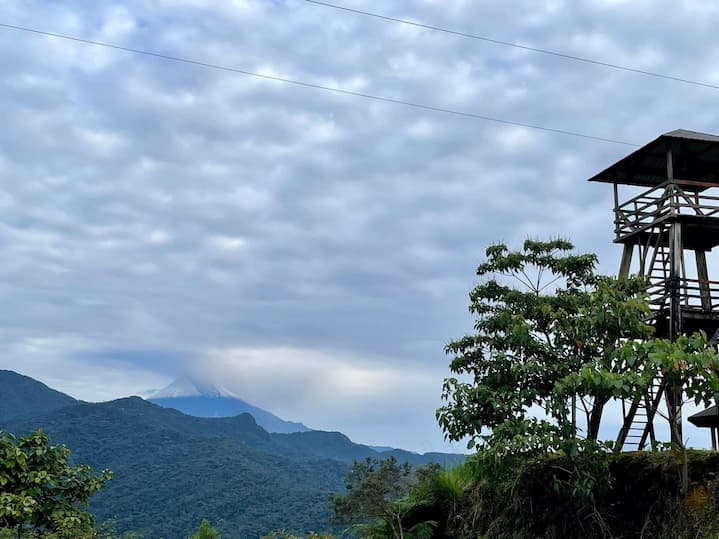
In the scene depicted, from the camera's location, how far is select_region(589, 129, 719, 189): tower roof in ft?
43.2

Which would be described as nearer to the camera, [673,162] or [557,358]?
[557,358]

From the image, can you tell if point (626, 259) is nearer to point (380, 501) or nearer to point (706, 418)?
point (706, 418)

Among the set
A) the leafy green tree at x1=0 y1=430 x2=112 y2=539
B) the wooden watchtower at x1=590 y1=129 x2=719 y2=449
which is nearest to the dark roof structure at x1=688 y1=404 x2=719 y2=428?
the wooden watchtower at x1=590 y1=129 x2=719 y2=449

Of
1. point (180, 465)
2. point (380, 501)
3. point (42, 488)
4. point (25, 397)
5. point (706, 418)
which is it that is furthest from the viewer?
point (25, 397)

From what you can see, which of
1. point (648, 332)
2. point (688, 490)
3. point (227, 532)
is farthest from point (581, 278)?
point (227, 532)

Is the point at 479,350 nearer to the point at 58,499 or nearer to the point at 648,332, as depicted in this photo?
the point at 648,332

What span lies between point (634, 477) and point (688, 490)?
0.77 m

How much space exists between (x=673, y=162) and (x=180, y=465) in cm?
4981

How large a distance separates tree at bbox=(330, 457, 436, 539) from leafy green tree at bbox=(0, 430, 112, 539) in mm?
4462

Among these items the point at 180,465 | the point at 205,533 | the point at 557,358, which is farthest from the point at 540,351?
the point at 180,465

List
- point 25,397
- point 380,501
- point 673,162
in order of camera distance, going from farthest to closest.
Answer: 1. point 25,397
2. point 673,162
3. point 380,501

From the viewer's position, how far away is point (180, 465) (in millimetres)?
56250

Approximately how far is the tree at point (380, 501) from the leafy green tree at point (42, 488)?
4.46 metres

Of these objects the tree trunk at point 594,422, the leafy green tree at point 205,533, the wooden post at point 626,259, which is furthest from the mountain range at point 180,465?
the tree trunk at point 594,422
